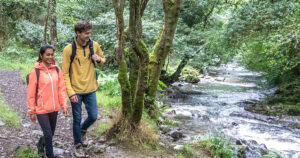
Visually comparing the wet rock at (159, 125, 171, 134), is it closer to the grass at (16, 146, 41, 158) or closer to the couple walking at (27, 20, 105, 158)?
the couple walking at (27, 20, 105, 158)

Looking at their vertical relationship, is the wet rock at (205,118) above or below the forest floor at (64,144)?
below

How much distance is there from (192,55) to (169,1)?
8979mm

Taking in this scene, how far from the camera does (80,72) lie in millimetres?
4023

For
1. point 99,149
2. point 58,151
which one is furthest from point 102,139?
point 58,151

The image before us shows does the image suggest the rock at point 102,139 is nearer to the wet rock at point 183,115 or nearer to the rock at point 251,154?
the rock at point 251,154

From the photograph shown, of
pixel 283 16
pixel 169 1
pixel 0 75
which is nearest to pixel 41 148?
pixel 169 1

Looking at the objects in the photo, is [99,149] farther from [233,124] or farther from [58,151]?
[233,124]

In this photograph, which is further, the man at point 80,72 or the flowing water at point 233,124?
the flowing water at point 233,124

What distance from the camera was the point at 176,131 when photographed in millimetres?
6883

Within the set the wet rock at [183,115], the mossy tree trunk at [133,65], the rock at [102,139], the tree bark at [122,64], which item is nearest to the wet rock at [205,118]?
the wet rock at [183,115]

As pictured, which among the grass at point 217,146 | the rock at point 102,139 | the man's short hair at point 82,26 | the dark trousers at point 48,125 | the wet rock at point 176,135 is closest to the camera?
the dark trousers at point 48,125

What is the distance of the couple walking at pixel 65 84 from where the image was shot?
3555 mm

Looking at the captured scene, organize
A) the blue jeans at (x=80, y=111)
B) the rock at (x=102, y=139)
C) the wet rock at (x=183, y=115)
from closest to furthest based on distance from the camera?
the blue jeans at (x=80, y=111) < the rock at (x=102, y=139) < the wet rock at (x=183, y=115)

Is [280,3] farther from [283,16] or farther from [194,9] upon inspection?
[194,9]
